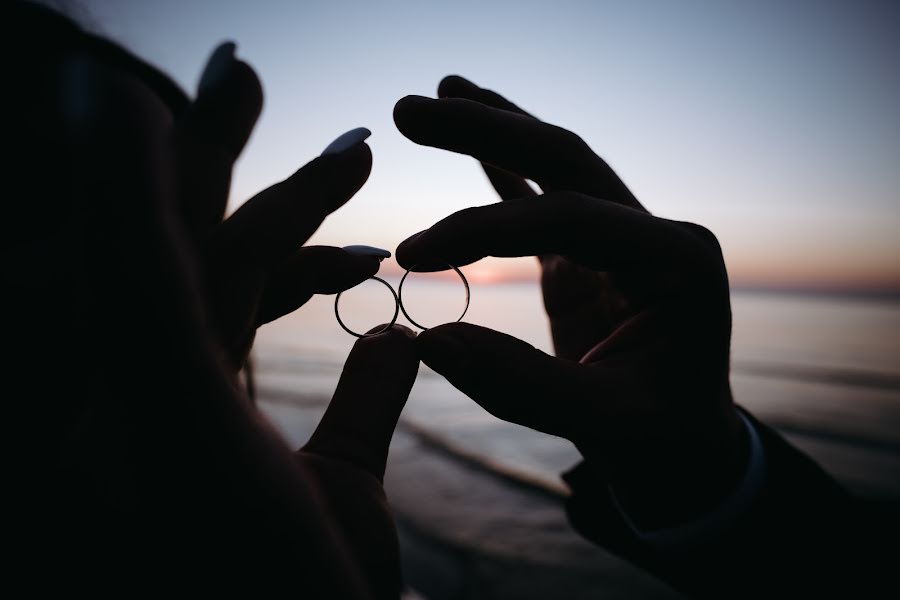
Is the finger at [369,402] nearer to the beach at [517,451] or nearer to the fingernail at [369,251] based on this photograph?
the fingernail at [369,251]

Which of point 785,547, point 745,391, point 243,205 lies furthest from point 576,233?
point 745,391

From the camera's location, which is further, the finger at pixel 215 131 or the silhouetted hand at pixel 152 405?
the finger at pixel 215 131

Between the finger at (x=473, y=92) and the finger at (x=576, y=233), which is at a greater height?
the finger at (x=473, y=92)

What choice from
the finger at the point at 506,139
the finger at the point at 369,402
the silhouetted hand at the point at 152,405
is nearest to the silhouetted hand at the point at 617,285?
the finger at the point at 506,139

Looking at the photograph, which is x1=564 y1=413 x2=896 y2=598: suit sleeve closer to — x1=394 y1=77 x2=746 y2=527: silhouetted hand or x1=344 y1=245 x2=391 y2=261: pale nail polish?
x1=394 y1=77 x2=746 y2=527: silhouetted hand

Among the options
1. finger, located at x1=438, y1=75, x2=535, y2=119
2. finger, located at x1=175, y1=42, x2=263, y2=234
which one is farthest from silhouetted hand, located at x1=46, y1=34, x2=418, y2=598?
finger, located at x1=438, y1=75, x2=535, y2=119

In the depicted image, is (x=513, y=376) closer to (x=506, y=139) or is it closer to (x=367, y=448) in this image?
(x=367, y=448)
